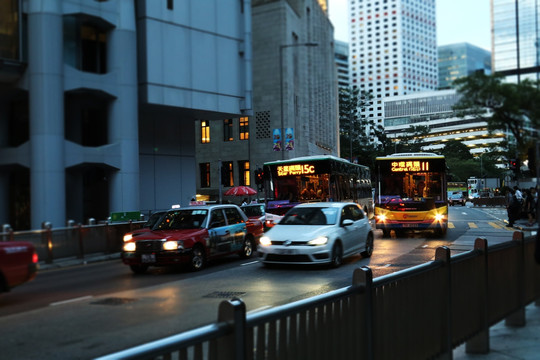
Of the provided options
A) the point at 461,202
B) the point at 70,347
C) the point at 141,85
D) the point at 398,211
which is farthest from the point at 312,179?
the point at 461,202

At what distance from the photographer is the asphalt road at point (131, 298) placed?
6.97m

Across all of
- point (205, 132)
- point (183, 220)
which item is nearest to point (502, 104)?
point (183, 220)

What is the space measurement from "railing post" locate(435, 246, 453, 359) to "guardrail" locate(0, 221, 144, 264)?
12863 millimetres

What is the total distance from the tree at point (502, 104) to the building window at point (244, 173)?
4064 cm

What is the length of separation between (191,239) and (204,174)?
5049 cm

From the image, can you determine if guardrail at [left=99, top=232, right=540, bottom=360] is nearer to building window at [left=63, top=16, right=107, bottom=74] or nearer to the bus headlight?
the bus headlight

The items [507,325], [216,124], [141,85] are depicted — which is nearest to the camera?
[507,325]

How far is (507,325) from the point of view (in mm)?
7082

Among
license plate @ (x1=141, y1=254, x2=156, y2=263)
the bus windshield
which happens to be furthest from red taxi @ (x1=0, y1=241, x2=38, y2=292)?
the bus windshield

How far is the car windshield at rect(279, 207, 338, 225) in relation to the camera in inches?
559

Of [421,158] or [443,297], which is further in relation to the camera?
[421,158]

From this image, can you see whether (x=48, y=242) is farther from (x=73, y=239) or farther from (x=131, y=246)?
(x=131, y=246)

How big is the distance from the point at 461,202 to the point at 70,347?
6783 cm

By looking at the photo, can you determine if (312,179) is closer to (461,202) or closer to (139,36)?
(139,36)
